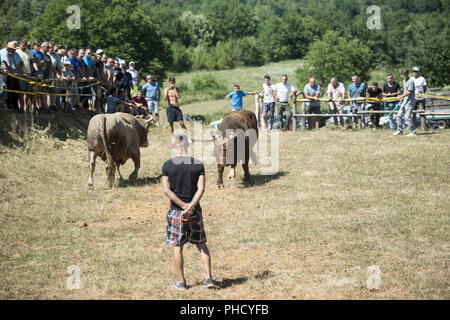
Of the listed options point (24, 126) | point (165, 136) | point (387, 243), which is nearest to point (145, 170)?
point (24, 126)

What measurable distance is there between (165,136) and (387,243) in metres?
12.4

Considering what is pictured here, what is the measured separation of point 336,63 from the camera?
70.7m

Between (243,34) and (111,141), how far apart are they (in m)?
138

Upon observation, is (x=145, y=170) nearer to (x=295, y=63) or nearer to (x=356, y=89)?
(x=356, y=89)

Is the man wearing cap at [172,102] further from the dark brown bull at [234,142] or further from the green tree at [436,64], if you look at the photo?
the green tree at [436,64]

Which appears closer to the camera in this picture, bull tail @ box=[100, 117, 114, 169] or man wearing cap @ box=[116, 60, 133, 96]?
bull tail @ box=[100, 117, 114, 169]

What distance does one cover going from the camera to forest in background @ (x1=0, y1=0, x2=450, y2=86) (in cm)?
4544

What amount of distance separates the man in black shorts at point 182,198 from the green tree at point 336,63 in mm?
63996

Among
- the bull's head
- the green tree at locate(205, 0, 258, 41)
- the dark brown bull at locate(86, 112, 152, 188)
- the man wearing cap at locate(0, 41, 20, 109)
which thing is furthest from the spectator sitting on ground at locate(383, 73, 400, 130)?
the green tree at locate(205, 0, 258, 41)

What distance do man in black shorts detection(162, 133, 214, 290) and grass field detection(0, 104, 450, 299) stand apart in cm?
59

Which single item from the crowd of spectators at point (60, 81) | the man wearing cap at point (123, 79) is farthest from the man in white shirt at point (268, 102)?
the man wearing cap at point (123, 79)

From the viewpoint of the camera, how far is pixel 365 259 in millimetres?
8328

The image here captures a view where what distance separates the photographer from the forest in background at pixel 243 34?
45.4 meters

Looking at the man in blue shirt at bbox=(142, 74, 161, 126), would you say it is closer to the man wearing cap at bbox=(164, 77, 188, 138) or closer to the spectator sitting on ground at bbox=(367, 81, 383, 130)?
the man wearing cap at bbox=(164, 77, 188, 138)
